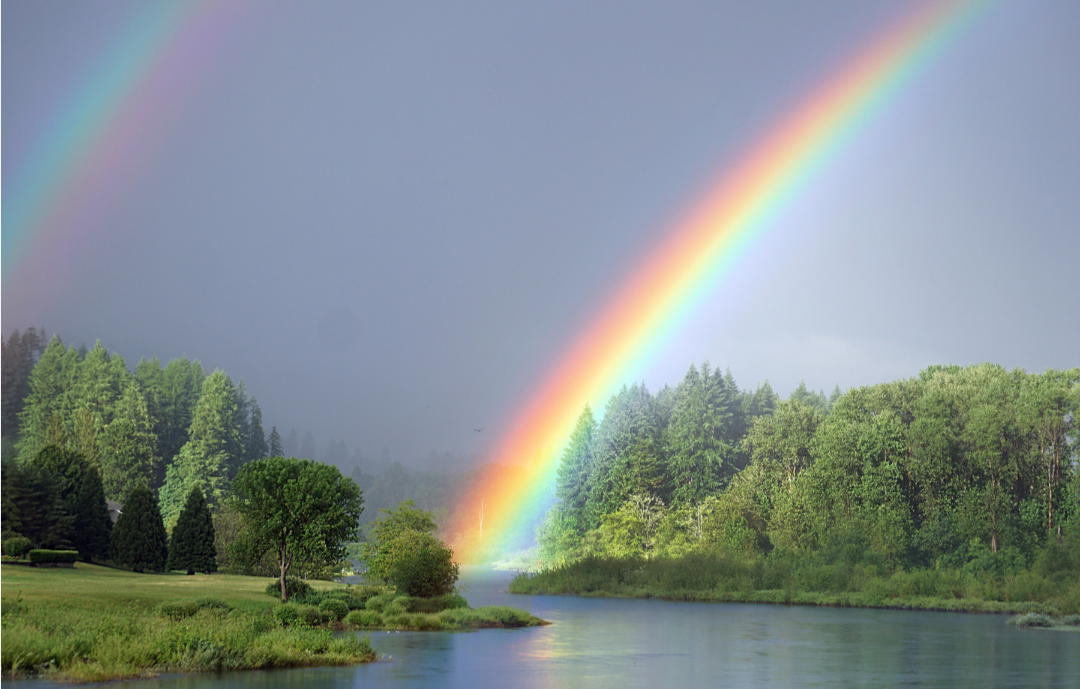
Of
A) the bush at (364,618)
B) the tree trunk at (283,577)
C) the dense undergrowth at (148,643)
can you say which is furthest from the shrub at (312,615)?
the dense undergrowth at (148,643)

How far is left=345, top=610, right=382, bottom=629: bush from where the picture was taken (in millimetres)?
43594

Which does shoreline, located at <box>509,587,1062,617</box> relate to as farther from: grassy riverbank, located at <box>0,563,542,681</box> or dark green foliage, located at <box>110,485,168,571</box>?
dark green foliage, located at <box>110,485,168,571</box>

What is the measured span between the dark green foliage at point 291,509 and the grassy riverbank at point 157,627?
2.64 meters

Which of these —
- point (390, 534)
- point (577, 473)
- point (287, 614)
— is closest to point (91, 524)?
point (390, 534)

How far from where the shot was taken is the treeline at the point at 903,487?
73.7 meters

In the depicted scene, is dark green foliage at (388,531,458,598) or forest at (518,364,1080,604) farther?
forest at (518,364,1080,604)

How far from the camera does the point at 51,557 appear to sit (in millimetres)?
51656

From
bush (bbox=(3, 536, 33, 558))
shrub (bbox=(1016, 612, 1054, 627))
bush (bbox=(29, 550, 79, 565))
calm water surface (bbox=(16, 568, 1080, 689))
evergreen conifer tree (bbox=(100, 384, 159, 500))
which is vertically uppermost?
evergreen conifer tree (bbox=(100, 384, 159, 500))

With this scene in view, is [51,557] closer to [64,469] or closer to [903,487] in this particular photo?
[64,469]

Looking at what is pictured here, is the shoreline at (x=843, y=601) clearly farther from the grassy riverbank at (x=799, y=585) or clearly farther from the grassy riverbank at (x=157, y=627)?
the grassy riverbank at (x=157, y=627)

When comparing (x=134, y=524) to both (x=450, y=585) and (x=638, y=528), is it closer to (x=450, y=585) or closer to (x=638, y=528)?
(x=450, y=585)

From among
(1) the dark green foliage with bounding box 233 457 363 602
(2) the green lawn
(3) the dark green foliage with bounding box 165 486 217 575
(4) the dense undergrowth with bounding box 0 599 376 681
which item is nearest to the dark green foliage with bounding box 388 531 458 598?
(1) the dark green foliage with bounding box 233 457 363 602

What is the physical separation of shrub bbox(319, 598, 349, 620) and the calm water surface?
2076mm

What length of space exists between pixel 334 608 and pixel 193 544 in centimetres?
2262
